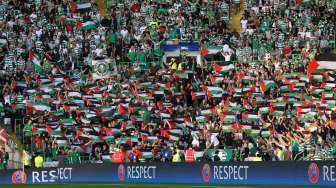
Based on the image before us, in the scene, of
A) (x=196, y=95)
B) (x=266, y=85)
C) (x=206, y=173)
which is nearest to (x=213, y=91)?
(x=196, y=95)

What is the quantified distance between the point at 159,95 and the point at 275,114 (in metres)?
8.04

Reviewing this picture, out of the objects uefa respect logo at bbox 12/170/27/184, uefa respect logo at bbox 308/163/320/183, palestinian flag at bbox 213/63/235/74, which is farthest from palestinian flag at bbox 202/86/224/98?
uefa respect logo at bbox 308/163/320/183

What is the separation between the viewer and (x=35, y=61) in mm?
68625

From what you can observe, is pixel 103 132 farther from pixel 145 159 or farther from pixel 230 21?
pixel 230 21

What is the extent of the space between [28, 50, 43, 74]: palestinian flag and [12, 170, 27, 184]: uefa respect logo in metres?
14.5

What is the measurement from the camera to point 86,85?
219 ft

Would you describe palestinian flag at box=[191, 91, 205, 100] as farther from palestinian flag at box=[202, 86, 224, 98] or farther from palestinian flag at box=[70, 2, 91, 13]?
palestinian flag at box=[70, 2, 91, 13]

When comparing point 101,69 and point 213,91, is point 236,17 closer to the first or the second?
point 101,69

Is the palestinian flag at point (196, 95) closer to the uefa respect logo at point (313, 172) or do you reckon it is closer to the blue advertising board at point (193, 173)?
the blue advertising board at point (193, 173)

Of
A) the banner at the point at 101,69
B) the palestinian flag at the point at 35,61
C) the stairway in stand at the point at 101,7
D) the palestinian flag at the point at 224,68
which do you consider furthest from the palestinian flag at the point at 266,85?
the stairway in stand at the point at 101,7

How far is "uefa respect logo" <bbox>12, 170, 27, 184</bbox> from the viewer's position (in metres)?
54.5

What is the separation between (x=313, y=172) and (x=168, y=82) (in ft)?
Answer: 77.0

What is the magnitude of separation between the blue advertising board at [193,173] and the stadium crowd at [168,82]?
3329 mm

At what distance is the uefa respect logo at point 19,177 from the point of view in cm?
5446
